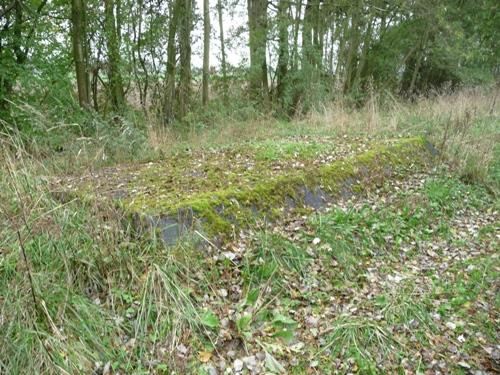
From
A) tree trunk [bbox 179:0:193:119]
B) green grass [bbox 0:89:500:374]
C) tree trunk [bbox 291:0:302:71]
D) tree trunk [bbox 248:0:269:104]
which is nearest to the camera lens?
green grass [bbox 0:89:500:374]

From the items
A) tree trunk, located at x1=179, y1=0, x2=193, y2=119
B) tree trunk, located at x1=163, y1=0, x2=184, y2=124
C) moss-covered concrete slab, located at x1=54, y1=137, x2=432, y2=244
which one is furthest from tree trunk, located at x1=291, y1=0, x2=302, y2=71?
moss-covered concrete slab, located at x1=54, y1=137, x2=432, y2=244

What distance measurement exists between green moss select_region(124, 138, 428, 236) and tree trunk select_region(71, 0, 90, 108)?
16.2 feet

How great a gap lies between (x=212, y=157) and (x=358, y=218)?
92.2 inches

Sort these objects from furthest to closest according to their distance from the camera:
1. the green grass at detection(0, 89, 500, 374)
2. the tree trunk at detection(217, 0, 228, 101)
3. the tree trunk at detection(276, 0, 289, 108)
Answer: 1. the tree trunk at detection(217, 0, 228, 101)
2. the tree trunk at detection(276, 0, 289, 108)
3. the green grass at detection(0, 89, 500, 374)

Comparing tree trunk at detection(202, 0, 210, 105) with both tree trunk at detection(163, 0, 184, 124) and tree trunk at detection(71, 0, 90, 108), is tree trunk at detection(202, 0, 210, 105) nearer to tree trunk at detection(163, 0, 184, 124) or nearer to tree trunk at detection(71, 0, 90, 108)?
tree trunk at detection(163, 0, 184, 124)

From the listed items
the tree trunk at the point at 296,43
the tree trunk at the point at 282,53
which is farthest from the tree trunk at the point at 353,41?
the tree trunk at the point at 282,53

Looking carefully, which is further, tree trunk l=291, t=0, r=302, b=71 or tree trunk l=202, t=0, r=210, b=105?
tree trunk l=291, t=0, r=302, b=71

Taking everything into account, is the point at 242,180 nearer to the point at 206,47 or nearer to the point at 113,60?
the point at 113,60

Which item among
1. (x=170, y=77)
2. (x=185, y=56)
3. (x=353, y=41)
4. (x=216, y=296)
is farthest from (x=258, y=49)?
(x=216, y=296)

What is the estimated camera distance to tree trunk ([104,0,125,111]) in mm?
8328

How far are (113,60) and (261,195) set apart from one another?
686cm

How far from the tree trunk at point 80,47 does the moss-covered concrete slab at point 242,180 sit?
12.4 ft

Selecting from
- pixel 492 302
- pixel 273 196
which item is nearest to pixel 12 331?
pixel 273 196

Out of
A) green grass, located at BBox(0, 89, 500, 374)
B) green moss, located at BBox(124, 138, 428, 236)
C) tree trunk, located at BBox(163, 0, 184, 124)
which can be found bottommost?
green grass, located at BBox(0, 89, 500, 374)
